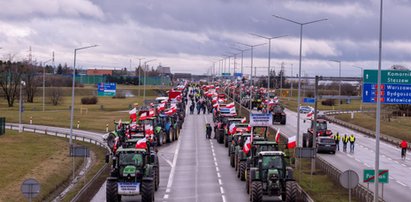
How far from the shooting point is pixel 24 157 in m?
47.2

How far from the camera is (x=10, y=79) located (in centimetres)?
11894

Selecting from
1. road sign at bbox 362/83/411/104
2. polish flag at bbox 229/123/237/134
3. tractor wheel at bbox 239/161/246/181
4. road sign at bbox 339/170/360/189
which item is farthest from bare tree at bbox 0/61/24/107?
road sign at bbox 339/170/360/189

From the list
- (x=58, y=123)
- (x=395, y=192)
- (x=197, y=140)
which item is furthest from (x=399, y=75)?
(x=58, y=123)

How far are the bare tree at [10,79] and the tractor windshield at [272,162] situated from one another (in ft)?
308

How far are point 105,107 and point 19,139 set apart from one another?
57080 mm

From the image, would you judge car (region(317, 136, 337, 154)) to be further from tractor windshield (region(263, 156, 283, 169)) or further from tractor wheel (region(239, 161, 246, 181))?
tractor windshield (region(263, 156, 283, 169))

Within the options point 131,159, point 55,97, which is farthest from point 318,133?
point 55,97

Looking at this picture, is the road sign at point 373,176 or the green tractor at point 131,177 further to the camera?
the green tractor at point 131,177

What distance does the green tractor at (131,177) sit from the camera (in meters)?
27.6

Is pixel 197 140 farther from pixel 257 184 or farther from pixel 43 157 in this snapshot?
pixel 257 184

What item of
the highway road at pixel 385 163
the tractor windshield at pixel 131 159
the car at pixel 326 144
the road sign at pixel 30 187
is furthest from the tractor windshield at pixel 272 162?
the car at pixel 326 144

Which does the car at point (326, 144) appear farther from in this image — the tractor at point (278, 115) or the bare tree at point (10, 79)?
the bare tree at point (10, 79)

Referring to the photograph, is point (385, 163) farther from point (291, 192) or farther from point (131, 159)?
point (131, 159)

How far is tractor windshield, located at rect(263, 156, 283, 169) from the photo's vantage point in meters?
29.0
